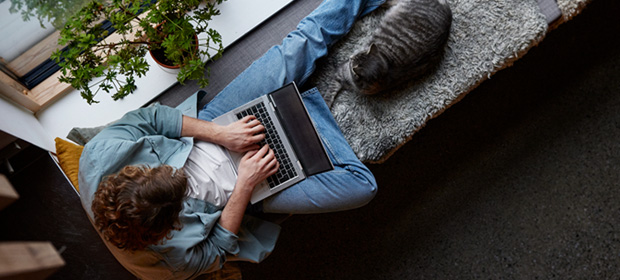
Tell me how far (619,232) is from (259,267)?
1.57 metres

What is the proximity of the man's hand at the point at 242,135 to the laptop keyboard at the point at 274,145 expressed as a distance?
0.11 ft

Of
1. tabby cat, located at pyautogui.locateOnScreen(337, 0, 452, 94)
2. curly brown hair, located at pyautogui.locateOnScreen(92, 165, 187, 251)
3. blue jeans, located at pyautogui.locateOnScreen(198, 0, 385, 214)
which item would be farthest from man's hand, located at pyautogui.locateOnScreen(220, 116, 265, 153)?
tabby cat, located at pyautogui.locateOnScreen(337, 0, 452, 94)

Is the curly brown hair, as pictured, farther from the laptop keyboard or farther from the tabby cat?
the tabby cat

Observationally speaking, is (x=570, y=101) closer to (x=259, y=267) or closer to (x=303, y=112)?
(x=303, y=112)

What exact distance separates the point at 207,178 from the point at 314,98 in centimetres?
47

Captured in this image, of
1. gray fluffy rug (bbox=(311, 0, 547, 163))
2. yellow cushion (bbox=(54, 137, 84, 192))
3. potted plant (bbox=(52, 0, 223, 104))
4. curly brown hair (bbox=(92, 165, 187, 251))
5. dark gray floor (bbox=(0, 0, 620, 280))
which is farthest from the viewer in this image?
dark gray floor (bbox=(0, 0, 620, 280))

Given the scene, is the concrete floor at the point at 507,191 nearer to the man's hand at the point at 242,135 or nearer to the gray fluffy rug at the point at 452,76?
the gray fluffy rug at the point at 452,76

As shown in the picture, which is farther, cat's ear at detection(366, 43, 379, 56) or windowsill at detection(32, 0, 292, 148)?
windowsill at detection(32, 0, 292, 148)

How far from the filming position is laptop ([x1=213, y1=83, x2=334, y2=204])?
1.22m

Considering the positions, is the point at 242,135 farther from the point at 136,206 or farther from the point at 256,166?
the point at 136,206

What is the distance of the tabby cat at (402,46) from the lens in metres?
1.21

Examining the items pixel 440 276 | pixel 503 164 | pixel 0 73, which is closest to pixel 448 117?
pixel 503 164

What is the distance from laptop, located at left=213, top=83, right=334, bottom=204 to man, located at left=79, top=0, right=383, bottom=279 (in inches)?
1.6

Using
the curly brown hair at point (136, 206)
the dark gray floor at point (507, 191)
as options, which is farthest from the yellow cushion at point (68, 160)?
the dark gray floor at point (507, 191)
